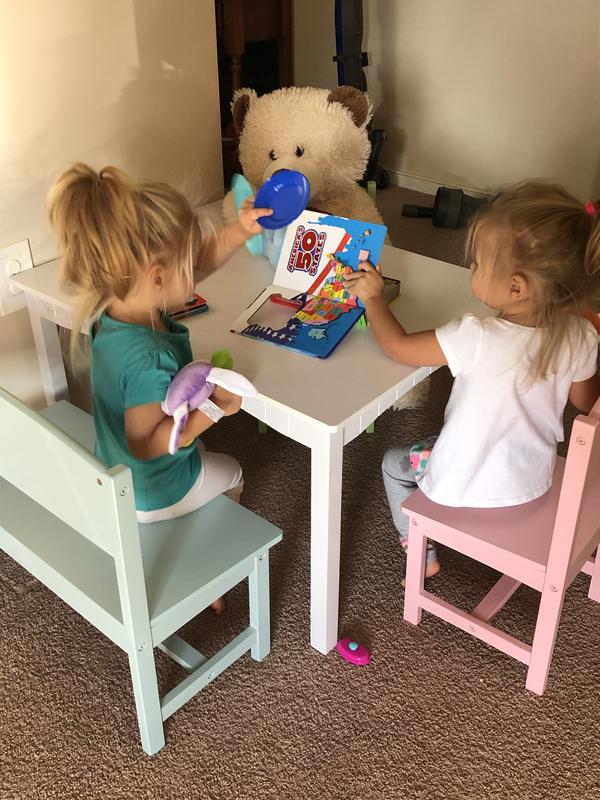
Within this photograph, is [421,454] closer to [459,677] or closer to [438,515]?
[438,515]

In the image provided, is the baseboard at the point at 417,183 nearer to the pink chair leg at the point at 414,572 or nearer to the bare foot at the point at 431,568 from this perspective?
the bare foot at the point at 431,568

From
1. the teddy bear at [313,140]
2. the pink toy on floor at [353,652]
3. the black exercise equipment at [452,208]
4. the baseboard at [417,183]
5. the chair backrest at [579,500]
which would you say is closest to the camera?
the chair backrest at [579,500]

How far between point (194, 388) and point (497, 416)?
0.45 m

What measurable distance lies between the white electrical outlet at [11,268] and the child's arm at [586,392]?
100 centimetres

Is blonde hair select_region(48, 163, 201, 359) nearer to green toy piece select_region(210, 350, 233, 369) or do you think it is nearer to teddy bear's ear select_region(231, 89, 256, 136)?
green toy piece select_region(210, 350, 233, 369)

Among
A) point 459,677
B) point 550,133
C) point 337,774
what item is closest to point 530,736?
point 459,677

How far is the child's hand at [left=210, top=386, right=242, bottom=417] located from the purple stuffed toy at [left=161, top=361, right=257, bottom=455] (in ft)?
0.14

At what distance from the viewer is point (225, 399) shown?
107 centimetres

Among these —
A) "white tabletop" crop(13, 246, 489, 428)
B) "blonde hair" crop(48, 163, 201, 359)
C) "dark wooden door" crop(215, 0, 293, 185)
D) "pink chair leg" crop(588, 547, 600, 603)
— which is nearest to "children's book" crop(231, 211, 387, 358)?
"white tabletop" crop(13, 246, 489, 428)

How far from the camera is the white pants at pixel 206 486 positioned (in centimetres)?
118

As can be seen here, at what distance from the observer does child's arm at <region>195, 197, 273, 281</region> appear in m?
1.32

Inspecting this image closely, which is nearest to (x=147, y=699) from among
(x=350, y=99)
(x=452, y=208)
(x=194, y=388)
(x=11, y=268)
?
(x=194, y=388)

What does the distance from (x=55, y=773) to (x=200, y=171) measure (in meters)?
1.23

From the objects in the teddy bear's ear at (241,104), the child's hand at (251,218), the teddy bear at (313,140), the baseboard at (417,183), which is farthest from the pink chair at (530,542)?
the baseboard at (417,183)
